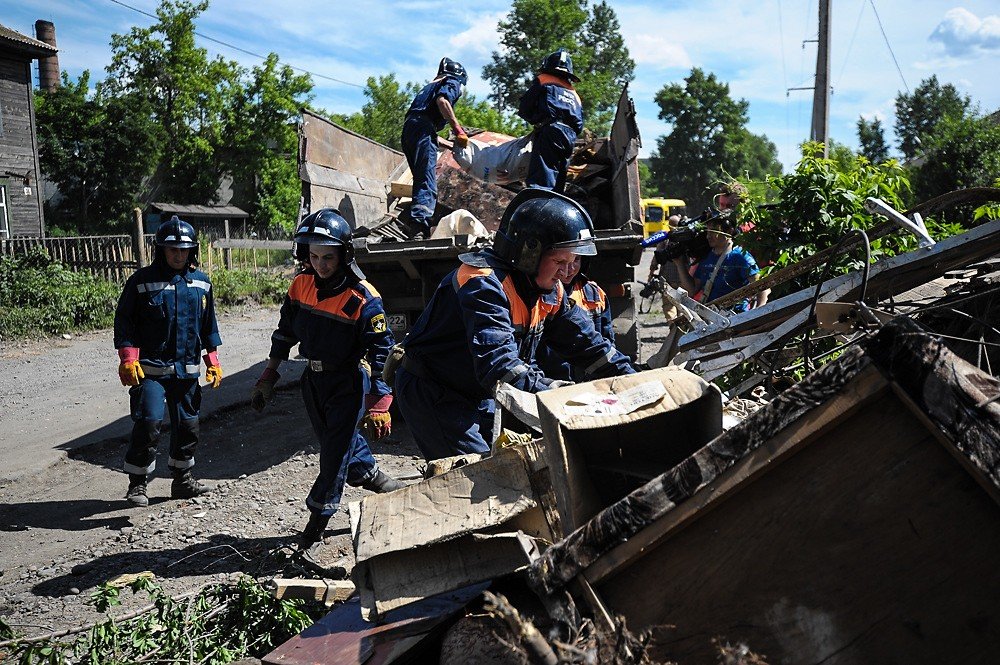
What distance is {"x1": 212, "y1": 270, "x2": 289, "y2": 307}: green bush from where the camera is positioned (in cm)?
1619

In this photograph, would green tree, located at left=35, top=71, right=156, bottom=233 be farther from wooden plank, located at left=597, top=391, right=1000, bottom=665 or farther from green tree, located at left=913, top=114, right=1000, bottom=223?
wooden plank, located at left=597, top=391, right=1000, bottom=665

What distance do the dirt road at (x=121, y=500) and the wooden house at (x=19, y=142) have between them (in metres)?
16.3

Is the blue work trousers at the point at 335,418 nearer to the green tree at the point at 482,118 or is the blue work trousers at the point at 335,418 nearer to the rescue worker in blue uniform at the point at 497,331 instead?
the rescue worker in blue uniform at the point at 497,331

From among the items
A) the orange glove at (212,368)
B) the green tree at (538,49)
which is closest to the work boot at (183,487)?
the orange glove at (212,368)

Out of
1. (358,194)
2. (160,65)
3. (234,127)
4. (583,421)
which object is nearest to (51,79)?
(160,65)

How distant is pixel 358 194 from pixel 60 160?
80.9 feet

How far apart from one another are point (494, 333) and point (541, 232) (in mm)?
460

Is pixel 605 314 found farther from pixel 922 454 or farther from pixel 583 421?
pixel 922 454

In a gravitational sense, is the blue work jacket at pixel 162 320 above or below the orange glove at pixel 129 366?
above

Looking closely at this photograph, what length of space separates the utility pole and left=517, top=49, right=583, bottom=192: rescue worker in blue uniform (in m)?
10.8

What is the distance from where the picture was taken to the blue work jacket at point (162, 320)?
5410 mm

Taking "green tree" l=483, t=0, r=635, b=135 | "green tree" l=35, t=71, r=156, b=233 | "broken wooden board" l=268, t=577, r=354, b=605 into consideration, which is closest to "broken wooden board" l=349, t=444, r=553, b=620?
"broken wooden board" l=268, t=577, r=354, b=605

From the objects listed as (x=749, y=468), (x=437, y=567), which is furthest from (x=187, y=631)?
(x=749, y=468)

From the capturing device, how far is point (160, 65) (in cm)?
3150
